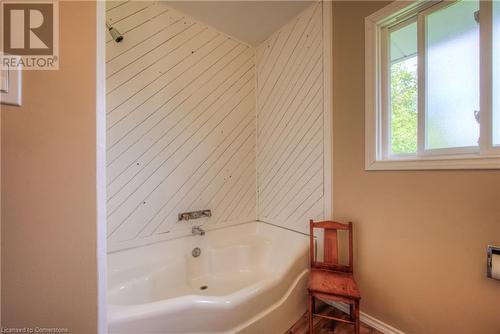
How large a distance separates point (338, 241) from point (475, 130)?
117cm

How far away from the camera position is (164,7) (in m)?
1.88

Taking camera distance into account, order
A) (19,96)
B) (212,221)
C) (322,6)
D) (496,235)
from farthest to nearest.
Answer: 1. (212,221)
2. (322,6)
3. (496,235)
4. (19,96)

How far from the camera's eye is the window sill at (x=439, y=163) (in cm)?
107

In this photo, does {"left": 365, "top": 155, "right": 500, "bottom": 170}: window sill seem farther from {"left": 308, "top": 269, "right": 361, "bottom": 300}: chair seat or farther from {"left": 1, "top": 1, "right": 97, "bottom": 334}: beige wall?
{"left": 1, "top": 1, "right": 97, "bottom": 334}: beige wall

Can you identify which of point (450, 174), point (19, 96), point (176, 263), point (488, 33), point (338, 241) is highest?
point (488, 33)

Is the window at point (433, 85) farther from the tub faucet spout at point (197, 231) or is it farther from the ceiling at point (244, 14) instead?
the tub faucet spout at point (197, 231)

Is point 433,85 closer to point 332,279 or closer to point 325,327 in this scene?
point 332,279

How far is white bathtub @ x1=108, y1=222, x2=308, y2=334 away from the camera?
1.12m

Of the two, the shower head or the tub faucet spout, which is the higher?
the shower head

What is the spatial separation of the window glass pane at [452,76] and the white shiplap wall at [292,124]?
29.8 inches

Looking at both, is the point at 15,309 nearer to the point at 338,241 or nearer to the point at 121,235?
the point at 121,235

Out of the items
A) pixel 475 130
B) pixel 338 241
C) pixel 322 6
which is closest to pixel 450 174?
pixel 475 130

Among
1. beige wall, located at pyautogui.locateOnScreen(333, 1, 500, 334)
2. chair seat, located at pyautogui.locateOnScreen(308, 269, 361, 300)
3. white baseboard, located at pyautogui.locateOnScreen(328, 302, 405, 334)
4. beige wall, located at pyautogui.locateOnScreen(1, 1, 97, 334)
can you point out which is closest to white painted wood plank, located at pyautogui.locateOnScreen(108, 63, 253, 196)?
beige wall, located at pyautogui.locateOnScreen(333, 1, 500, 334)

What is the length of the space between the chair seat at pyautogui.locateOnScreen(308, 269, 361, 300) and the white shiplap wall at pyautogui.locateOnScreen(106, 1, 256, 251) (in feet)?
3.56
